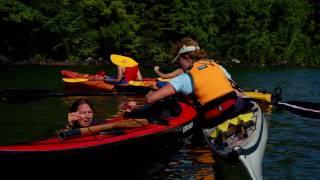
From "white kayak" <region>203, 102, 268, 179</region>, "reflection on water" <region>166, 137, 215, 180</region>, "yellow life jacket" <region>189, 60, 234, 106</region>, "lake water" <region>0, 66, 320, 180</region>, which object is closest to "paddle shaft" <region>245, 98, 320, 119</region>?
"white kayak" <region>203, 102, 268, 179</region>

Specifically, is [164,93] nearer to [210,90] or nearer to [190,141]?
[210,90]

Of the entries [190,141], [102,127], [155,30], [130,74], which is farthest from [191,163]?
[155,30]

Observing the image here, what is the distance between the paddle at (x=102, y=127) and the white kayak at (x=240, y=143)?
85 centimetres

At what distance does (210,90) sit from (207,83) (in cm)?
9

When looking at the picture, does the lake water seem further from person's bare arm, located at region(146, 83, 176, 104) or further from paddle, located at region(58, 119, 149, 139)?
person's bare arm, located at region(146, 83, 176, 104)

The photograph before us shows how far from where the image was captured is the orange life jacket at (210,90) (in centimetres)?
643

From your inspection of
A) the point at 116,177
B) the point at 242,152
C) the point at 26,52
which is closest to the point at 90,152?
the point at 116,177

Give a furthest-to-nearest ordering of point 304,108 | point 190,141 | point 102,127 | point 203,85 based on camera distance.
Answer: point 190,141, point 304,108, point 102,127, point 203,85

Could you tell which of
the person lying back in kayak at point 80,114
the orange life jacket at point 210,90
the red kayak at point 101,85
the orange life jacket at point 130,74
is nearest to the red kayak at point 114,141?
the person lying back in kayak at point 80,114

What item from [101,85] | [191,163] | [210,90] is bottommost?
[191,163]

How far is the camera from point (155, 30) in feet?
140

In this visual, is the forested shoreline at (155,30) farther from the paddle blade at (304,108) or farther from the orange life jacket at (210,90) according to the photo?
the orange life jacket at (210,90)

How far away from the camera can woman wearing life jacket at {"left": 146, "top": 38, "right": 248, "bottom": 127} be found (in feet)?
20.7

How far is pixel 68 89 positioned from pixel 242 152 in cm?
1127
